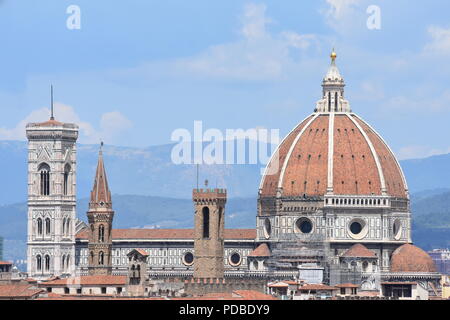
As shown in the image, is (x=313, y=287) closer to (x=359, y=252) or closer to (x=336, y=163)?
(x=359, y=252)

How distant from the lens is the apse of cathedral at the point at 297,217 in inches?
6112

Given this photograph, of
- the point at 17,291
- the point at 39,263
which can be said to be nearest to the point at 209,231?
the point at 39,263

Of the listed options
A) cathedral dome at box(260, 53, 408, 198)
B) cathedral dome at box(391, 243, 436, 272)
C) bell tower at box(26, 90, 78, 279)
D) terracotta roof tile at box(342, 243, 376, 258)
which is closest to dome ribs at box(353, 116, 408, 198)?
cathedral dome at box(260, 53, 408, 198)

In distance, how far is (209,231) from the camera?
146 meters

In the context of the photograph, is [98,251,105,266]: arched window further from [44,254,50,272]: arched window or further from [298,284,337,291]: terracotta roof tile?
[298,284,337,291]: terracotta roof tile

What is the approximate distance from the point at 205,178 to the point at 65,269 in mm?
24325

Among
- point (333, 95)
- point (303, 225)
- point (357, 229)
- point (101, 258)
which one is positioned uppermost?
point (333, 95)

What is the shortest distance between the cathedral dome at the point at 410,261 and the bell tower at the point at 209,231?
16.9 m

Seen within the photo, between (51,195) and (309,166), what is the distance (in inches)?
880

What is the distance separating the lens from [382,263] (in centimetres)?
15925
